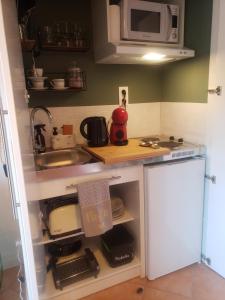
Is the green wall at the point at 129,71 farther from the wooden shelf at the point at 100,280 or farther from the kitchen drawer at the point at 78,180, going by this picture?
the wooden shelf at the point at 100,280

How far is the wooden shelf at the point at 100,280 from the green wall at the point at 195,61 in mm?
1274

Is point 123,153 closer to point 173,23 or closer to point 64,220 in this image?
point 64,220

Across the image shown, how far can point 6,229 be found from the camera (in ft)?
5.34

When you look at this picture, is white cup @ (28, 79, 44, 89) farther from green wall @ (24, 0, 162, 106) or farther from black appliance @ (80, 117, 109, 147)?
black appliance @ (80, 117, 109, 147)

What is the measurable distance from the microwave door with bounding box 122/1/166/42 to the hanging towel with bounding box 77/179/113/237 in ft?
3.12

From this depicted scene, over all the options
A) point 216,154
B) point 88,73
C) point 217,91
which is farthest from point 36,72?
point 216,154

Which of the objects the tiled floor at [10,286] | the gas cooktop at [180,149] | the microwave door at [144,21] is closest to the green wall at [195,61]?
the microwave door at [144,21]

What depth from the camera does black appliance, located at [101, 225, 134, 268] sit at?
1539 mm

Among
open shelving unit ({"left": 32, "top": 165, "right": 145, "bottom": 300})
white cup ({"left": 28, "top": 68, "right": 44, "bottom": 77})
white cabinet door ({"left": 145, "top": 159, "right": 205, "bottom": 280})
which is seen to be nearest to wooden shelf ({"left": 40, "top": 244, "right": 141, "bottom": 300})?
open shelving unit ({"left": 32, "top": 165, "right": 145, "bottom": 300})

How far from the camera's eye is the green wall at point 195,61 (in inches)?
56.9

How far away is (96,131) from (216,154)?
83cm

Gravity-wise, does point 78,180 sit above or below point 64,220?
above

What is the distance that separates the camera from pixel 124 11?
4.52 ft

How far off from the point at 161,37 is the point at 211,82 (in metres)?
0.45
